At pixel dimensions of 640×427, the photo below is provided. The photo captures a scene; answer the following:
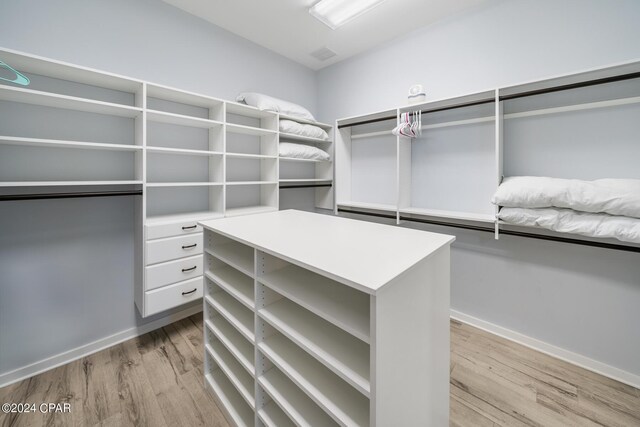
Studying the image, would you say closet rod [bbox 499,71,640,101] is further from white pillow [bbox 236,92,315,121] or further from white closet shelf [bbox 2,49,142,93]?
white closet shelf [bbox 2,49,142,93]

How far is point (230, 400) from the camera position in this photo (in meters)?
1.49

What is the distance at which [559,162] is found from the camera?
188cm

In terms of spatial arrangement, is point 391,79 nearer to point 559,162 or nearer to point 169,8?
point 559,162

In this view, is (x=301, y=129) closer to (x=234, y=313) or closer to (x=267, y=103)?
(x=267, y=103)

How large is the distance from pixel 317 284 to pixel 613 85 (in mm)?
2275

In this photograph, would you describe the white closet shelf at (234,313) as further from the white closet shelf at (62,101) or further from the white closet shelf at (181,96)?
the white closet shelf at (181,96)

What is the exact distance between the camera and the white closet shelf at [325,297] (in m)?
0.82

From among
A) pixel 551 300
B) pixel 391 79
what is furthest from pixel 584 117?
pixel 391 79

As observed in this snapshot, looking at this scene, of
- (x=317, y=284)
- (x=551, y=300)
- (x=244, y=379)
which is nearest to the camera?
(x=317, y=284)

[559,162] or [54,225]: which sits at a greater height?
[559,162]

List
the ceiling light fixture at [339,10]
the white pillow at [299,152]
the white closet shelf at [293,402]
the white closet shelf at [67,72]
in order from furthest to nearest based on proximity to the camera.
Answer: the white pillow at [299,152]
the ceiling light fixture at [339,10]
the white closet shelf at [67,72]
the white closet shelf at [293,402]

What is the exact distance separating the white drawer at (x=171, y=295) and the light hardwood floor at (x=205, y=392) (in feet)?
1.25

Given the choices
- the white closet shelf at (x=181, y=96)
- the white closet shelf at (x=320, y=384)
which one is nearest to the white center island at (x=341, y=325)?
the white closet shelf at (x=320, y=384)

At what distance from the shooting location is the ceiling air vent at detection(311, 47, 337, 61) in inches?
117
